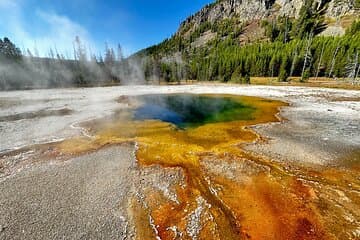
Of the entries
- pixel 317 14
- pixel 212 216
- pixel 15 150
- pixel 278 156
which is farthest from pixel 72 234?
pixel 317 14

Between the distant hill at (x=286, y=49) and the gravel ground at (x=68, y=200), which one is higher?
the distant hill at (x=286, y=49)

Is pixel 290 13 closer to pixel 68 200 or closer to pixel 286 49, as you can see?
pixel 286 49

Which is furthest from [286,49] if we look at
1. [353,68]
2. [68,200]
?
[68,200]

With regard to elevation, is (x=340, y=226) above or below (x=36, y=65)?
below

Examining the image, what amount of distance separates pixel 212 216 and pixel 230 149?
328 inches

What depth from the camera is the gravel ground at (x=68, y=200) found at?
29.3 feet

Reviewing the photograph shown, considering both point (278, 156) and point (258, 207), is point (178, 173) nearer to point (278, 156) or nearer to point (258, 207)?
point (258, 207)

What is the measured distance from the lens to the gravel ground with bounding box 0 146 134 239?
8945mm

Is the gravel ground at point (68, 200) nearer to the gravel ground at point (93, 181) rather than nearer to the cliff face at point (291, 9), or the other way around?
the gravel ground at point (93, 181)

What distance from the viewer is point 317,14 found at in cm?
13488

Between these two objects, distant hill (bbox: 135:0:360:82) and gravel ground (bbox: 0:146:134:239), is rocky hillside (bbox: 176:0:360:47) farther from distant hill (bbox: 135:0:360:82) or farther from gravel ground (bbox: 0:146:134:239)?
gravel ground (bbox: 0:146:134:239)

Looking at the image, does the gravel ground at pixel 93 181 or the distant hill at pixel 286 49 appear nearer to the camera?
the gravel ground at pixel 93 181

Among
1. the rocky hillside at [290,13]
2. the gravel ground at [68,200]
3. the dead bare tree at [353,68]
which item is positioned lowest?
the gravel ground at [68,200]

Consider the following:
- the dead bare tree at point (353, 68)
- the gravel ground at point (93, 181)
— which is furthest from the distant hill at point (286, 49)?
the gravel ground at point (93, 181)
